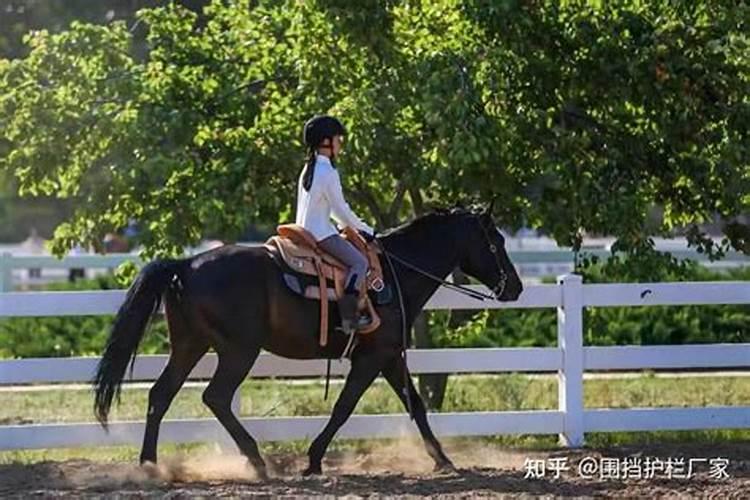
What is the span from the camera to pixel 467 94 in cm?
1217

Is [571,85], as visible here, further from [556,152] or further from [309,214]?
[309,214]

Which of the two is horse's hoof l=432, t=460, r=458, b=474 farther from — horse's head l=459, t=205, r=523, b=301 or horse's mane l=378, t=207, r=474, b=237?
horse's mane l=378, t=207, r=474, b=237

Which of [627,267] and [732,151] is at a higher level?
[732,151]

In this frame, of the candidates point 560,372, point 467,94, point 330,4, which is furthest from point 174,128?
point 560,372

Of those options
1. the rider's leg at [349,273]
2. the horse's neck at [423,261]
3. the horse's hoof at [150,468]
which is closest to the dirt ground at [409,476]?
the horse's hoof at [150,468]

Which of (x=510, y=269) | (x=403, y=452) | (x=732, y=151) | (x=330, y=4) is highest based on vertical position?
(x=330, y=4)

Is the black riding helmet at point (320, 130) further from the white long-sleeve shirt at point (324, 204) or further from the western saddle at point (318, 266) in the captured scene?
the western saddle at point (318, 266)

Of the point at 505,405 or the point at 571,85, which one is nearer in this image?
the point at 571,85

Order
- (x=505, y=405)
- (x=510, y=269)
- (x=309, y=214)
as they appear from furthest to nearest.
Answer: (x=505, y=405), (x=510, y=269), (x=309, y=214)

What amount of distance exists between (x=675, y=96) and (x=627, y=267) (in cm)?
152

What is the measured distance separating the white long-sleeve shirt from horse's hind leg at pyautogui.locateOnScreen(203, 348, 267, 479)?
1.01 metres

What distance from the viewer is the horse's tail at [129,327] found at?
34.9 feet

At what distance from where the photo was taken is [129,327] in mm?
10695

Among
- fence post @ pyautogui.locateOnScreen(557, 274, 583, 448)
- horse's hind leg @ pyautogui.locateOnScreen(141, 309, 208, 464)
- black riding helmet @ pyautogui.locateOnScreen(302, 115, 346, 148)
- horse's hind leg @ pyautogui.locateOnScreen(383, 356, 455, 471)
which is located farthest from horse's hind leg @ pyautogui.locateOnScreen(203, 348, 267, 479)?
fence post @ pyautogui.locateOnScreen(557, 274, 583, 448)
